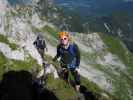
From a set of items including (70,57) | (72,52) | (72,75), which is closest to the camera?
(72,52)

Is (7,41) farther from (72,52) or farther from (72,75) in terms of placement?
(72,52)

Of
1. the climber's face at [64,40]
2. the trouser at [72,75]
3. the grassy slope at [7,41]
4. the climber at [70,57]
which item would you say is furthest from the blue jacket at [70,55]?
the grassy slope at [7,41]

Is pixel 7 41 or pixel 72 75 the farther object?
pixel 7 41

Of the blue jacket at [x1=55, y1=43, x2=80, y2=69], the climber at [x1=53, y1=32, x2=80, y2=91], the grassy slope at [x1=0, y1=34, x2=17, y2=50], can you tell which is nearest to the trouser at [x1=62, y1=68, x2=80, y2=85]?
the climber at [x1=53, y1=32, x2=80, y2=91]

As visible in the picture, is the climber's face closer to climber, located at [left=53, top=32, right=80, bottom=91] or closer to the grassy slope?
climber, located at [left=53, top=32, right=80, bottom=91]

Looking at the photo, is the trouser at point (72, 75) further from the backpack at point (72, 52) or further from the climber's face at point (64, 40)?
the climber's face at point (64, 40)

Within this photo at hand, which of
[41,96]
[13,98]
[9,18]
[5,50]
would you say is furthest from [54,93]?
[9,18]

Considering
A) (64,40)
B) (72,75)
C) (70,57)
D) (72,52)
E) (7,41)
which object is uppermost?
(64,40)

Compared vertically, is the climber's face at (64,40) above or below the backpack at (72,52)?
above

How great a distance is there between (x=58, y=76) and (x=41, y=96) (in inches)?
410

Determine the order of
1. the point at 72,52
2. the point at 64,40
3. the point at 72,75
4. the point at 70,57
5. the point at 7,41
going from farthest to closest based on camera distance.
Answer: the point at 7,41
the point at 72,75
the point at 70,57
the point at 72,52
the point at 64,40

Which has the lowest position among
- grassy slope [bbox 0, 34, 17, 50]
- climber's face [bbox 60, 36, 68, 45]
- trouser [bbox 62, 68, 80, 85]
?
trouser [bbox 62, 68, 80, 85]

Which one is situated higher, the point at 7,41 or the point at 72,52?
the point at 72,52

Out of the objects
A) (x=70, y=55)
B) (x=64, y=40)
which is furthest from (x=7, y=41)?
(x=64, y=40)
